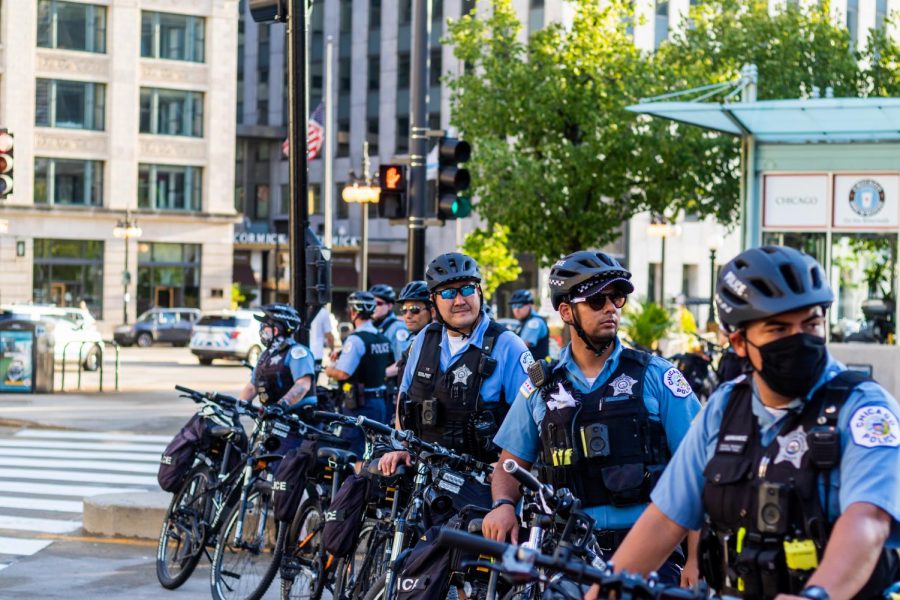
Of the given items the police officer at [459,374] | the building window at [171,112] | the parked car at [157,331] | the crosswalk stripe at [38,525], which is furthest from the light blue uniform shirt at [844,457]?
the building window at [171,112]

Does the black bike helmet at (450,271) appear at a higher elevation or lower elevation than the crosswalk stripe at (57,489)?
higher

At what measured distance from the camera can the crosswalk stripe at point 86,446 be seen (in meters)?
18.2

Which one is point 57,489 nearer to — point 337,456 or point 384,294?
point 384,294

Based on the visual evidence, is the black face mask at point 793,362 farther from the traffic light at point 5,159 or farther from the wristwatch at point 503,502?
the traffic light at point 5,159

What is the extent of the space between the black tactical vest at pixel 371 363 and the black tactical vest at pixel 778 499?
723cm

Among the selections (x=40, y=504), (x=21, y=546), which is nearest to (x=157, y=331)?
(x=40, y=504)

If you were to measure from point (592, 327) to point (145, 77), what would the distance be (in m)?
58.9

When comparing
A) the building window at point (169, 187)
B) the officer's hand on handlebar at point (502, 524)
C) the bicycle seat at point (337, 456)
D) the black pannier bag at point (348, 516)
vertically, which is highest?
the building window at point (169, 187)

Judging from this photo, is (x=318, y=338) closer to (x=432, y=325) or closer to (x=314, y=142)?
(x=432, y=325)

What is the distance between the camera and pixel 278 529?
8.68 meters

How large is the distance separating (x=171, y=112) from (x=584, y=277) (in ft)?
195

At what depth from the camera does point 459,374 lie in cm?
693

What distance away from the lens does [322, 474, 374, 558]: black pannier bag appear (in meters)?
7.09

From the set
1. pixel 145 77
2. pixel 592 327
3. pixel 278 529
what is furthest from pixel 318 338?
pixel 145 77
